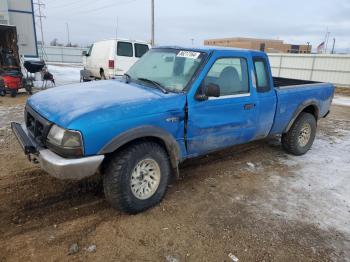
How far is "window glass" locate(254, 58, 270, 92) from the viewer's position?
466 cm

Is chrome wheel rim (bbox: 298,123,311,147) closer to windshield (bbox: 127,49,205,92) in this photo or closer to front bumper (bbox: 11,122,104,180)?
windshield (bbox: 127,49,205,92)

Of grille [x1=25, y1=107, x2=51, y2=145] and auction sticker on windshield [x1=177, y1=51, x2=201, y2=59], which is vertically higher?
auction sticker on windshield [x1=177, y1=51, x2=201, y2=59]

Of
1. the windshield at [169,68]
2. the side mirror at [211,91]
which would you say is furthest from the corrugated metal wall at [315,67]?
the side mirror at [211,91]

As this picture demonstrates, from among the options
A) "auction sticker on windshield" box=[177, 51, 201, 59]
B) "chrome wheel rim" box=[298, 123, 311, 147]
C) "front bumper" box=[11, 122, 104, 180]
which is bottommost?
"chrome wheel rim" box=[298, 123, 311, 147]

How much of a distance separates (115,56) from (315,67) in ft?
49.7

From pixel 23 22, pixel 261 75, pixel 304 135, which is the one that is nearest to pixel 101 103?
pixel 261 75

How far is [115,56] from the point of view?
1228cm

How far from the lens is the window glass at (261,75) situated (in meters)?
4.66

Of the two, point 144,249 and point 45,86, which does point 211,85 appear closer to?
point 144,249

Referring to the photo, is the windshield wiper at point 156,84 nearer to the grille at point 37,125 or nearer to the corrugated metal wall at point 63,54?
the grille at point 37,125

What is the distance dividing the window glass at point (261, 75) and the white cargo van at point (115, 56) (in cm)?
812

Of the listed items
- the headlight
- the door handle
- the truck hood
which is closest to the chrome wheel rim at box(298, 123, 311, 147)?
the door handle

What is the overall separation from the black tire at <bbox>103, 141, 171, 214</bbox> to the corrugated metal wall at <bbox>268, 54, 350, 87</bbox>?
20.0 meters

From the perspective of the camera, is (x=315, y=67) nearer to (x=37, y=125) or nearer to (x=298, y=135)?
(x=298, y=135)
